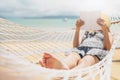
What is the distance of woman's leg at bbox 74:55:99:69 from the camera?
64.2 inches

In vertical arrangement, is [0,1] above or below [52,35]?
above

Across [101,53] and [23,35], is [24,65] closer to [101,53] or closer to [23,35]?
[101,53]

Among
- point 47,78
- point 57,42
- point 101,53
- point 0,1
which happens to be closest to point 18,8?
point 0,1

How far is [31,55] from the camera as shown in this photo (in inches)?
76.1

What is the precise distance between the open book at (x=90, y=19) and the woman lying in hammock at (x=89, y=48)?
32mm

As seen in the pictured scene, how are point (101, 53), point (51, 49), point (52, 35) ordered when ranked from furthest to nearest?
point (52, 35)
point (51, 49)
point (101, 53)

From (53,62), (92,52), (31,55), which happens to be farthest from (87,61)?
(31,55)

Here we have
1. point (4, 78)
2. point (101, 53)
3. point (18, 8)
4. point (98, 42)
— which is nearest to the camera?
point (4, 78)

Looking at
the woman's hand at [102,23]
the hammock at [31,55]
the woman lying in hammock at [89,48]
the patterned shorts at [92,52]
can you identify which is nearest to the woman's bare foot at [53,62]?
the hammock at [31,55]

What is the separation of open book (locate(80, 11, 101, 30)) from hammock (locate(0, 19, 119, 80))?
0.53ft

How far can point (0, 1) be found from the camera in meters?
11.7

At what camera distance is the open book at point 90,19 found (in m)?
1.82

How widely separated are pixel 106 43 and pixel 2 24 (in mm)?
666

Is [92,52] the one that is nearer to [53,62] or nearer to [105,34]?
[105,34]
